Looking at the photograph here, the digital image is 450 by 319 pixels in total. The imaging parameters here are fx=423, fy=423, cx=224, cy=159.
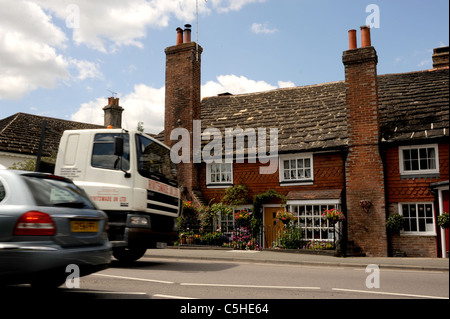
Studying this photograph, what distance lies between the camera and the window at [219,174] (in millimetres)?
19469

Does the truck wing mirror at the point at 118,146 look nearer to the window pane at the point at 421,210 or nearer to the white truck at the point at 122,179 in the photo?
the white truck at the point at 122,179

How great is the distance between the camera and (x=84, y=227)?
18.5ft

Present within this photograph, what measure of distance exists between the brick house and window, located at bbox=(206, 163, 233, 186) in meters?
0.05

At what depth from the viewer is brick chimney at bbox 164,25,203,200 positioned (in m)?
19.9

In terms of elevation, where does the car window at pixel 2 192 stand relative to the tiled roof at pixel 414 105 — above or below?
below

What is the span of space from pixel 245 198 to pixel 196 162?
293 cm

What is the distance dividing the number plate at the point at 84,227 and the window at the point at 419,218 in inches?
518

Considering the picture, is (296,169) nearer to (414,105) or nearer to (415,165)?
(415,165)

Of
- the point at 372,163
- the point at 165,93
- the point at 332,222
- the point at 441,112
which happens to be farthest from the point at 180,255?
the point at 441,112

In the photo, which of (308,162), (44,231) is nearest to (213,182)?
(308,162)

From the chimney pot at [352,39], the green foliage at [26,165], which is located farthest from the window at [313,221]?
the green foliage at [26,165]
